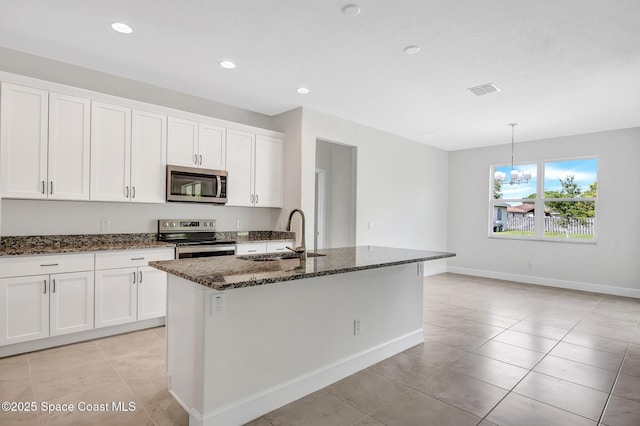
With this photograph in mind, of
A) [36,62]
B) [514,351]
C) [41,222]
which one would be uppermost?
[36,62]

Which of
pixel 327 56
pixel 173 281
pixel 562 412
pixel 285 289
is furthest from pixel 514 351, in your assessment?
pixel 327 56

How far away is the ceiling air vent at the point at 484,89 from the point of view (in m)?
3.99

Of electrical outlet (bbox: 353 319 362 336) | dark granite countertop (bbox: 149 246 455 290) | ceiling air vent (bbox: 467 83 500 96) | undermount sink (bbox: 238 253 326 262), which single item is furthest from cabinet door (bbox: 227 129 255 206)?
ceiling air vent (bbox: 467 83 500 96)

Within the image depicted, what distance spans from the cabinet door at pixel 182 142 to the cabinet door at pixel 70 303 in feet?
5.10

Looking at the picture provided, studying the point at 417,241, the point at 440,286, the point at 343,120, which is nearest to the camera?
the point at 343,120

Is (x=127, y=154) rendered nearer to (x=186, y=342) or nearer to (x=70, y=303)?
(x=70, y=303)

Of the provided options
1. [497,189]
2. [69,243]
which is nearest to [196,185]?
[69,243]

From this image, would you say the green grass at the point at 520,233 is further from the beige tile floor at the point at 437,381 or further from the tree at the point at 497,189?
the beige tile floor at the point at 437,381

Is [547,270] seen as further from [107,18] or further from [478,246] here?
[107,18]

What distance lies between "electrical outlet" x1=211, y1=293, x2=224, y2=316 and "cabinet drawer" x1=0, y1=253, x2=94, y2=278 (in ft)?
6.93

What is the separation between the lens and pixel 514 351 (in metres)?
3.31

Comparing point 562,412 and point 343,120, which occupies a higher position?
point 343,120

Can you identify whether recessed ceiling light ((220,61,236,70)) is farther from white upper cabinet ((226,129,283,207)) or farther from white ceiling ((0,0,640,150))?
white upper cabinet ((226,129,283,207))

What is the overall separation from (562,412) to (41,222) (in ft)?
15.4
